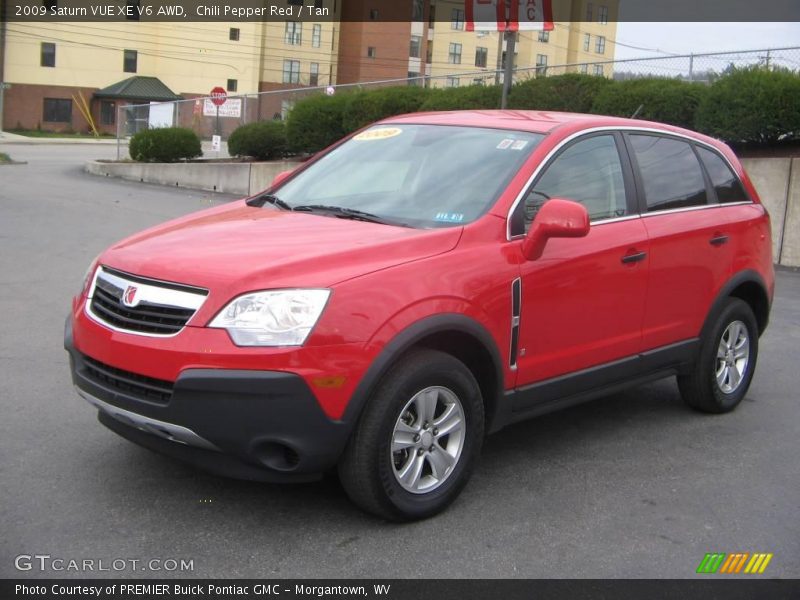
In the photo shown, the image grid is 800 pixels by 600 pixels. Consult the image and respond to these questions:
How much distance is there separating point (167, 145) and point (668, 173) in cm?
2266

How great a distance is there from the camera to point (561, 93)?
57.1 feet

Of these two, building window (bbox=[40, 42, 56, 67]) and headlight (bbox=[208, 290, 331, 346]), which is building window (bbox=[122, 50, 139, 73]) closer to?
→ building window (bbox=[40, 42, 56, 67])

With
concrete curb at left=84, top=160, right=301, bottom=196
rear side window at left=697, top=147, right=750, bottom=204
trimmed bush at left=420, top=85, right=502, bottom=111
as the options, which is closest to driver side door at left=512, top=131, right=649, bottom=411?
A: rear side window at left=697, top=147, right=750, bottom=204

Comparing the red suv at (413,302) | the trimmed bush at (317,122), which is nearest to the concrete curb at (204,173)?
the trimmed bush at (317,122)

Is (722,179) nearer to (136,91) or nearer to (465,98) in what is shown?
(465,98)

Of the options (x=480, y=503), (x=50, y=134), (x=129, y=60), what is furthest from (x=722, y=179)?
(x=129, y=60)

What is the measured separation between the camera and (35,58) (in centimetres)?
6475

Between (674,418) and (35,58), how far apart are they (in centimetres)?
6658

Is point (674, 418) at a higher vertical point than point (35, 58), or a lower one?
lower

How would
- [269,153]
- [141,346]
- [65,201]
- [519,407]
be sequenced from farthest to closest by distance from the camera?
[269,153] → [65,201] → [519,407] → [141,346]

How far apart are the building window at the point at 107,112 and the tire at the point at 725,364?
65.7 metres

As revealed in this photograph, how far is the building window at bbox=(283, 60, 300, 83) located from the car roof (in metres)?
70.9

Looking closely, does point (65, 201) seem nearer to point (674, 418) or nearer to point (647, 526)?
point (674, 418)

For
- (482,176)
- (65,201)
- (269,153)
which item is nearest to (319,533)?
(482,176)
